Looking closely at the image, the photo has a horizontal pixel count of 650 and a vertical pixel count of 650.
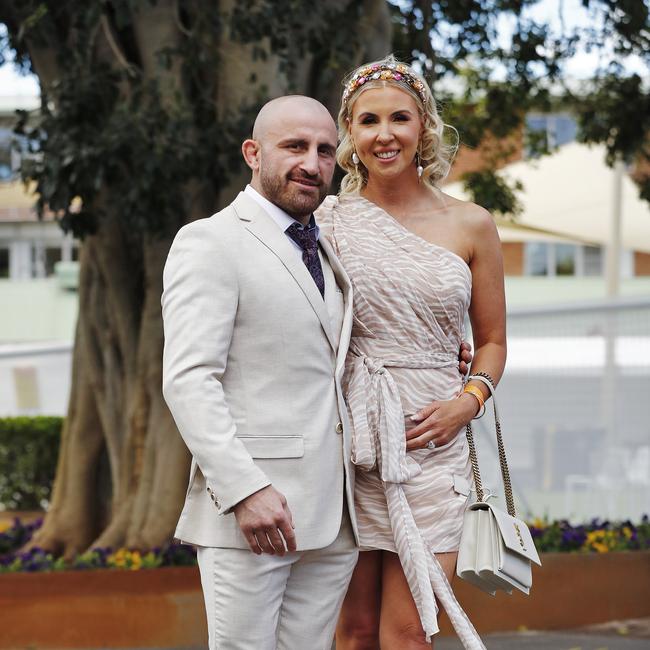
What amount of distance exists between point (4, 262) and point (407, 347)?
3356 cm

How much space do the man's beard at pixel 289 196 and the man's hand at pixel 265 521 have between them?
811 millimetres

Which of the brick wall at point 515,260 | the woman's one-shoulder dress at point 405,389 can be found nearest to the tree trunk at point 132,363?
the woman's one-shoulder dress at point 405,389

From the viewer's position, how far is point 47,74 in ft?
27.2

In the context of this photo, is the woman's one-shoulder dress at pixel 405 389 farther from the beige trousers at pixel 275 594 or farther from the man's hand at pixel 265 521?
the man's hand at pixel 265 521

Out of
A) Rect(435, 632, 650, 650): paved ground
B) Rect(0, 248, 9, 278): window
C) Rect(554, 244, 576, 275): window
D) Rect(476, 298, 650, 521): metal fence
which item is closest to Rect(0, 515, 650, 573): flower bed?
Rect(476, 298, 650, 521): metal fence

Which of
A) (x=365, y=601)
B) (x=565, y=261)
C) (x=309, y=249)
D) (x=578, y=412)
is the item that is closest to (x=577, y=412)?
(x=578, y=412)

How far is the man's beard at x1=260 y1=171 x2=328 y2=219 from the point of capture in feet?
11.8

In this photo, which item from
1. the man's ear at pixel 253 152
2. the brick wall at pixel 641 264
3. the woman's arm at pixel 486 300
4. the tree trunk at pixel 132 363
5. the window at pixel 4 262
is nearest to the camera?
the man's ear at pixel 253 152

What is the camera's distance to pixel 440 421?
12.7 ft

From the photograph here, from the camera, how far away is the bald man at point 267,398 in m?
3.34

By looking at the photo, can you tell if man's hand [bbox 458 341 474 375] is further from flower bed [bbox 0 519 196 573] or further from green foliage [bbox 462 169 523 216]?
green foliage [bbox 462 169 523 216]

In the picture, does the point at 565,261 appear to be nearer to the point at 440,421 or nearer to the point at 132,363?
the point at 132,363

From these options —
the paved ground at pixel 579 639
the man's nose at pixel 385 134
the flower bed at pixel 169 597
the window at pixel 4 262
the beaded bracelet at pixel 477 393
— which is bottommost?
the window at pixel 4 262

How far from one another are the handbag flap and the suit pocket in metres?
0.67
